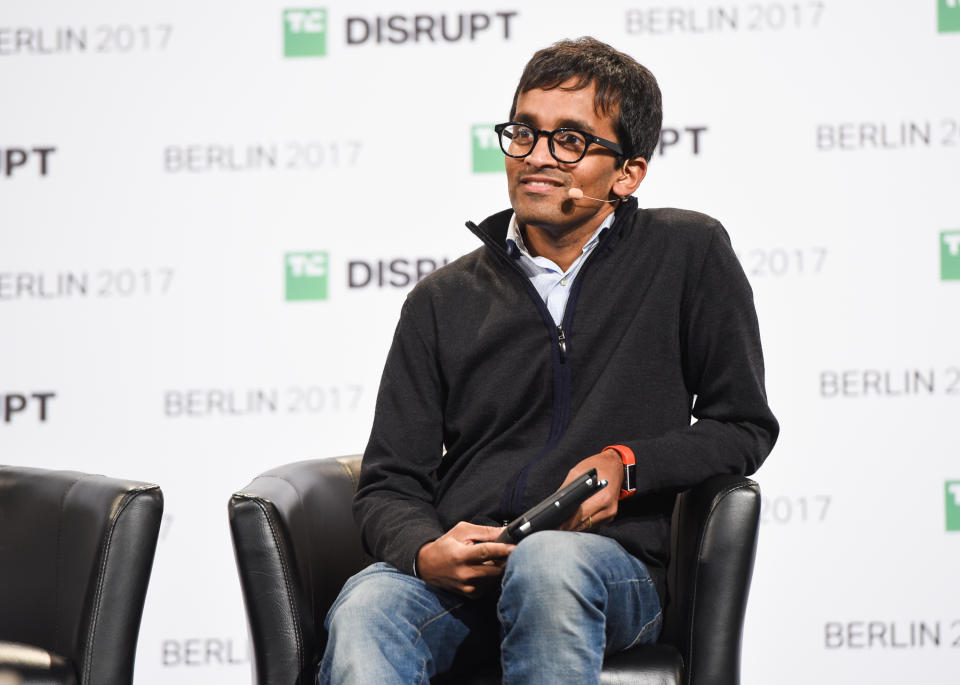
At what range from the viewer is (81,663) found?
190 cm

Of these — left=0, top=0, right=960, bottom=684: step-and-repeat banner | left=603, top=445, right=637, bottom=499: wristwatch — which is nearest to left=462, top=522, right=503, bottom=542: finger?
left=603, top=445, right=637, bottom=499: wristwatch

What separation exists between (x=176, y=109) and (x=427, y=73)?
2.61 feet

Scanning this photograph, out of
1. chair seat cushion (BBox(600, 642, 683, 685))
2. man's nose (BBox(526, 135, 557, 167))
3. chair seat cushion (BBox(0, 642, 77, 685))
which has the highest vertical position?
man's nose (BBox(526, 135, 557, 167))

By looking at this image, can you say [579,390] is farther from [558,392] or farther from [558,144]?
[558,144]

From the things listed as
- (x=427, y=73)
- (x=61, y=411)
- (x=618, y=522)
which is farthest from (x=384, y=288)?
(x=618, y=522)

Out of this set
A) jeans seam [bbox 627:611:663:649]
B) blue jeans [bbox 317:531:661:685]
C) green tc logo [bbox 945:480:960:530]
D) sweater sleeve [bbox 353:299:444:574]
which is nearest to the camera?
blue jeans [bbox 317:531:661:685]

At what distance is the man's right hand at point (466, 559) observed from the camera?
1646mm

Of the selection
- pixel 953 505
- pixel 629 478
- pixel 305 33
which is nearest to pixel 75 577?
pixel 629 478

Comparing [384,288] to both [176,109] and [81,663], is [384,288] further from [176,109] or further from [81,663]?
[81,663]

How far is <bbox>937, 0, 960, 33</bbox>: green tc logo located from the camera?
9.78 feet

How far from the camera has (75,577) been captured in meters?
1.97

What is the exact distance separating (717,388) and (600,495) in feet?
1.12

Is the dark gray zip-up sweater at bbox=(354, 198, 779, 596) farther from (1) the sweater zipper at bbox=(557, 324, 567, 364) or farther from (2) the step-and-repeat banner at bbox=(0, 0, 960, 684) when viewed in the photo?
(2) the step-and-repeat banner at bbox=(0, 0, 960, 684)

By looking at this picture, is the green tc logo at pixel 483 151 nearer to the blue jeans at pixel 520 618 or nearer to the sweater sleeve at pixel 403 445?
the sweater sleeve at pixel 403 445
